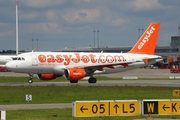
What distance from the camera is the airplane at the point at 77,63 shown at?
57.0m

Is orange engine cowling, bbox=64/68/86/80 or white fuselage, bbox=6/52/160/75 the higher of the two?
white fuselage, bbox=6/52/160/75

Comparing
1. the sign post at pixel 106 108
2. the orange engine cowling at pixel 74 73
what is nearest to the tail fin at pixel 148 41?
the orange engine cowling at pixel 74 73

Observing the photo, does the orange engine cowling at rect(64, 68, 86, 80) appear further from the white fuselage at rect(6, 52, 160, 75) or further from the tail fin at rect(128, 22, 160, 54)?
the tail fin at rect(128, 22, 160, 54)

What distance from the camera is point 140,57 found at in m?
65.4

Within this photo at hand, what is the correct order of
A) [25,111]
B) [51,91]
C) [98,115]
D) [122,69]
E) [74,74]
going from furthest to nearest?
[122,69], [74,74], [51,91], [25,111], [98,115]

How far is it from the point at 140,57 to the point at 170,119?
42371 millimetres

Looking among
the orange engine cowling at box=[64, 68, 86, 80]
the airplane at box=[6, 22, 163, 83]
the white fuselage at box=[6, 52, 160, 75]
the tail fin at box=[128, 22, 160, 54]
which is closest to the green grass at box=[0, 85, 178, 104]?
the orange engine cowling at box=[64, 68, 86, 80]

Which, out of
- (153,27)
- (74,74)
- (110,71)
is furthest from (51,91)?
(153,27)

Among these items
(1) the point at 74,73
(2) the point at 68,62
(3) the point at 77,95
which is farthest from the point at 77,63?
(3) the point at 77,95

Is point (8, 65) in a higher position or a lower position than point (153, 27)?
lower

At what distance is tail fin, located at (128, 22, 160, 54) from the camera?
220 feet

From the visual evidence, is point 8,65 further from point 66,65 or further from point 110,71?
point 110,71

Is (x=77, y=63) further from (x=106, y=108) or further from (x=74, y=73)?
(x=106, y=108)

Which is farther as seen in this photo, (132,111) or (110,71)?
(110,71)
